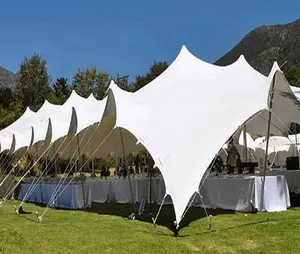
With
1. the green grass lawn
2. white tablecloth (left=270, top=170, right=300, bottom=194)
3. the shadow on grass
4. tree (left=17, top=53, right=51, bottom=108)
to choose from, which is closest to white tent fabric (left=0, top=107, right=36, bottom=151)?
the shadow on grass

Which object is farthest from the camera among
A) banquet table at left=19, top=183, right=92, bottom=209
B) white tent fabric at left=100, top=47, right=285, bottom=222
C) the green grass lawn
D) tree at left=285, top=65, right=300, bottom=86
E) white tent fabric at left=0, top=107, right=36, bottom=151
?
tree at left=285, top=65, right=300, bottom=86

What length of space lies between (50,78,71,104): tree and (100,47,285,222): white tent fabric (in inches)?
1220

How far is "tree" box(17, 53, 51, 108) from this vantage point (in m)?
47.4

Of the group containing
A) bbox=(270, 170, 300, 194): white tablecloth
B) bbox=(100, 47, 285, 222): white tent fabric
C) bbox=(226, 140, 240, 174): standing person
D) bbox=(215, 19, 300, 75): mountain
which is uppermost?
bbox=(215, 19, 300, 75): mountain

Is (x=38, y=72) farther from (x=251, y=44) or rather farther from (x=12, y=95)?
(x=251, y=44)

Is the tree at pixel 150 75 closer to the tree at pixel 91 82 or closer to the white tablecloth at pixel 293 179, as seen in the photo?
the tree at pixel 91 82

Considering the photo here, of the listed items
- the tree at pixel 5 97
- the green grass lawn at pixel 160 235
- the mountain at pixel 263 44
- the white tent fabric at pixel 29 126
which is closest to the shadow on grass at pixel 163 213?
the green grass lawn at pixel 160 235

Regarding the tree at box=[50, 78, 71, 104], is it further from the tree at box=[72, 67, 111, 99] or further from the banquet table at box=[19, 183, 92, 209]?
the banquet table at box=[19, 183, 92, 209]

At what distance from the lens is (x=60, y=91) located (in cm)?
4828

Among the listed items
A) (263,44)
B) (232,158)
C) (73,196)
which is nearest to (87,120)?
(73,196)

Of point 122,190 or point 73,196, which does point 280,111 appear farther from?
point 73,196

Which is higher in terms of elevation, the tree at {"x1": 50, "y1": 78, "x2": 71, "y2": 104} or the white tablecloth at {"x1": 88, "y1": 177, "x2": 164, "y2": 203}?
the tree at {"x1": 50, "y1": 78, "x2": 71, "y2": 104}

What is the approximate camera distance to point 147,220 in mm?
10773

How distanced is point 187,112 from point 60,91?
38.4 meters
